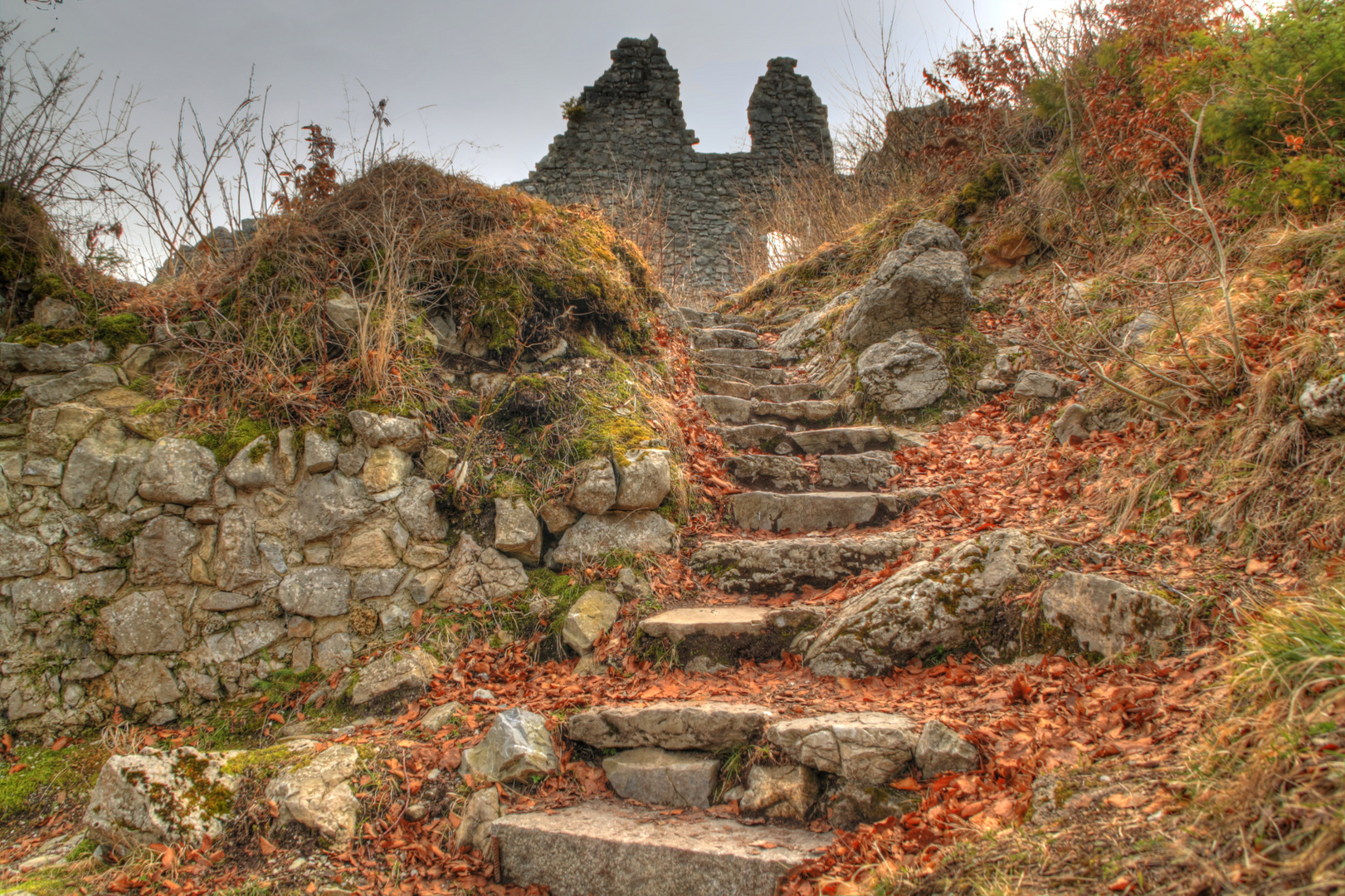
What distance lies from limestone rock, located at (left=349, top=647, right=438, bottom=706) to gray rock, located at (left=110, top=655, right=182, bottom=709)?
0.90 meters

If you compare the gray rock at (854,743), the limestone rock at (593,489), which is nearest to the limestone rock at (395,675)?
the limestone rock at (593,489)

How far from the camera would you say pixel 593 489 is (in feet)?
12.8

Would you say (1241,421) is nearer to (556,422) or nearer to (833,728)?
(833,728)

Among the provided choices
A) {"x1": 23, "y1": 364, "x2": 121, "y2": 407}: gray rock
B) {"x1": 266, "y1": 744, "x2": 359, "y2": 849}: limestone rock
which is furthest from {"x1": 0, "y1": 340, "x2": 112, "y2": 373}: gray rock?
{"x1": 266, "y1": 744, "x2": 359, "y2": 849}: limestone rock

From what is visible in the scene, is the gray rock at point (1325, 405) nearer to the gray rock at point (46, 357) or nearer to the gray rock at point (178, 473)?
the gray rock at point (178, 473)

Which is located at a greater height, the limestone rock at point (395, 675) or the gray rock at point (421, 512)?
the gray rock at point (421, 512)

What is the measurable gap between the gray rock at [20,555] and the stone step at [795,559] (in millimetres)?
3310

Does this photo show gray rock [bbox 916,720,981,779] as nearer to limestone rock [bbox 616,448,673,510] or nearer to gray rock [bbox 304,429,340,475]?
limestone rock [bbox 616,448,673,510]

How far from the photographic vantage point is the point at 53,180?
429 cm

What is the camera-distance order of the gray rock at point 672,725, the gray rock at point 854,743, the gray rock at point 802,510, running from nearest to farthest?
the gray rock at point 854,743, the gray rock at point 672,725, the gray rock at point 802,510

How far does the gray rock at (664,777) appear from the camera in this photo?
2625 millimetres

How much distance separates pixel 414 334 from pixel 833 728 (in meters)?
3.42

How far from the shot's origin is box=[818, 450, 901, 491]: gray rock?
479 centimetres

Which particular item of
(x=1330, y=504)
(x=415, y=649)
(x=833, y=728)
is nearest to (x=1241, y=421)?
(x=1330, y=504)
